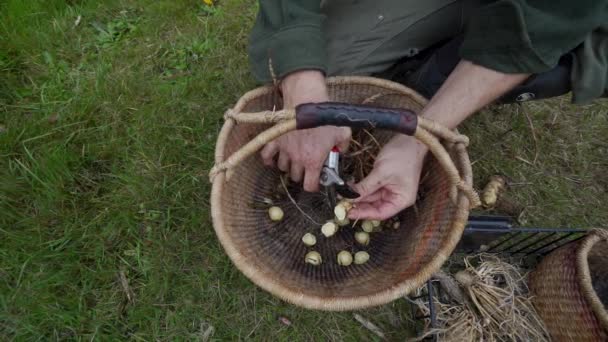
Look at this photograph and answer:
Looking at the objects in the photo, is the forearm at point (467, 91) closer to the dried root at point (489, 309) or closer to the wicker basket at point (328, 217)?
the wicker basket at point (328, 217)

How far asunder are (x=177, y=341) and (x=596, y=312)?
1.34 meters

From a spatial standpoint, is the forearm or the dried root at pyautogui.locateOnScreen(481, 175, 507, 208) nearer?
the forearm

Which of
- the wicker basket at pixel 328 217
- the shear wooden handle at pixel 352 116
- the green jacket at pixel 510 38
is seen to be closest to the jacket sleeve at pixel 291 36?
the green jacket at pixel 510 38

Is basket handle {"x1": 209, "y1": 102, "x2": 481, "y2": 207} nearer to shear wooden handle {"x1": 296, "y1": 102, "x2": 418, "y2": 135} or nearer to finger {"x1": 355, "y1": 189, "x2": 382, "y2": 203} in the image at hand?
shear wooden handle {"x1": 296, "y1": 102, "x2": 418, "y2": 135}

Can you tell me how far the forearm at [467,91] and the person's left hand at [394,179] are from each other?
122 millimetres

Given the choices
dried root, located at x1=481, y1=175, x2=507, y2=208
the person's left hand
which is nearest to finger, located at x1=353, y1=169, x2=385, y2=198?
the person's left hand

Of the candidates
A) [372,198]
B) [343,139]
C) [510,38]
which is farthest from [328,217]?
[510,38]

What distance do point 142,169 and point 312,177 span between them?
33.3 inches

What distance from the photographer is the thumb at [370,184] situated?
47.8 inches

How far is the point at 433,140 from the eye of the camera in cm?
109

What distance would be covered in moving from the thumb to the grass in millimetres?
566

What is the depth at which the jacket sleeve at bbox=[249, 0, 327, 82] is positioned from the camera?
1231 millimetres

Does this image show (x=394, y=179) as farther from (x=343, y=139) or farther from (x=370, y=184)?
(x=343, y=139)

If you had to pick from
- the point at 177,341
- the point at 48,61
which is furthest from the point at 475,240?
the point at 48,61
